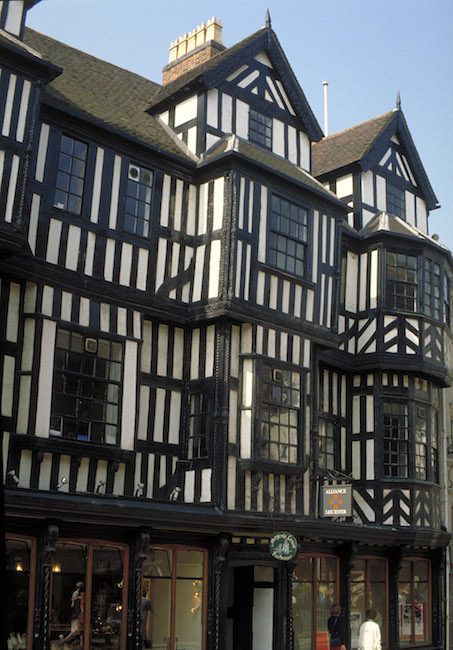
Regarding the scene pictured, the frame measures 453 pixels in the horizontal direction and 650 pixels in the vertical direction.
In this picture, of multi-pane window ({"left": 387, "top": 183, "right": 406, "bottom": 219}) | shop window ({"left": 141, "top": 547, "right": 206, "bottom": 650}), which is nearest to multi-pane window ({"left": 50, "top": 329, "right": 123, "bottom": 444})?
shop window ({"left": 141, "top": 547, "right": 206, "bottom": 650})

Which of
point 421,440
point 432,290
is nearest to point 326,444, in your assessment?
point 421,440

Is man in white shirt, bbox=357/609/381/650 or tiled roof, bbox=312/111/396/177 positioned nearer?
man in white shirt, bbox=357/609/381/650

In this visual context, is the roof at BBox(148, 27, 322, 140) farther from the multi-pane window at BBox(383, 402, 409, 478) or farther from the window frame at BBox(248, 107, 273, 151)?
the multi-pane window at BBox(383, 402, 409, 478)

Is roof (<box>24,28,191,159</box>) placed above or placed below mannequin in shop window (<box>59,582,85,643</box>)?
above

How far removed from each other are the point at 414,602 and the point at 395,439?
3727mm

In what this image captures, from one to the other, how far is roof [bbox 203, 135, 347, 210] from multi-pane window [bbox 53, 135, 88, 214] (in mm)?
2623

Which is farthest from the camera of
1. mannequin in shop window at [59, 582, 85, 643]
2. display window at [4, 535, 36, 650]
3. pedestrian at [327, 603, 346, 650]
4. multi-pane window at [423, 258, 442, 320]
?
multi-pane window at [423, 258, 442, 320]

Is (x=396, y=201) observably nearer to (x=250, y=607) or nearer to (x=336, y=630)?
(x=250, y=607)

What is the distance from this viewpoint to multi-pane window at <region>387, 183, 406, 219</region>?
22.0 m

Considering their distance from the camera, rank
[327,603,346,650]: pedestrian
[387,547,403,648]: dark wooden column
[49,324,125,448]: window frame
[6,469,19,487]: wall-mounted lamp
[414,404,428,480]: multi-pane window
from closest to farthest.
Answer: [6,469,19,487]: wall-mounted lamp → [49,324,125,448]: window frame → [327,603,346,650]: pedestrian → [387,547,403,648]: dark wooden column → [414,404,428,480]: multi-pane window

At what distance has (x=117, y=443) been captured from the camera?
1474cm

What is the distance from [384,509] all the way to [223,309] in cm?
620

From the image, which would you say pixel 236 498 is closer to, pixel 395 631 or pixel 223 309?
pixel 223 309

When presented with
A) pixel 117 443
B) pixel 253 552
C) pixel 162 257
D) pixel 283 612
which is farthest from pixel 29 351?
pixel 283 612
